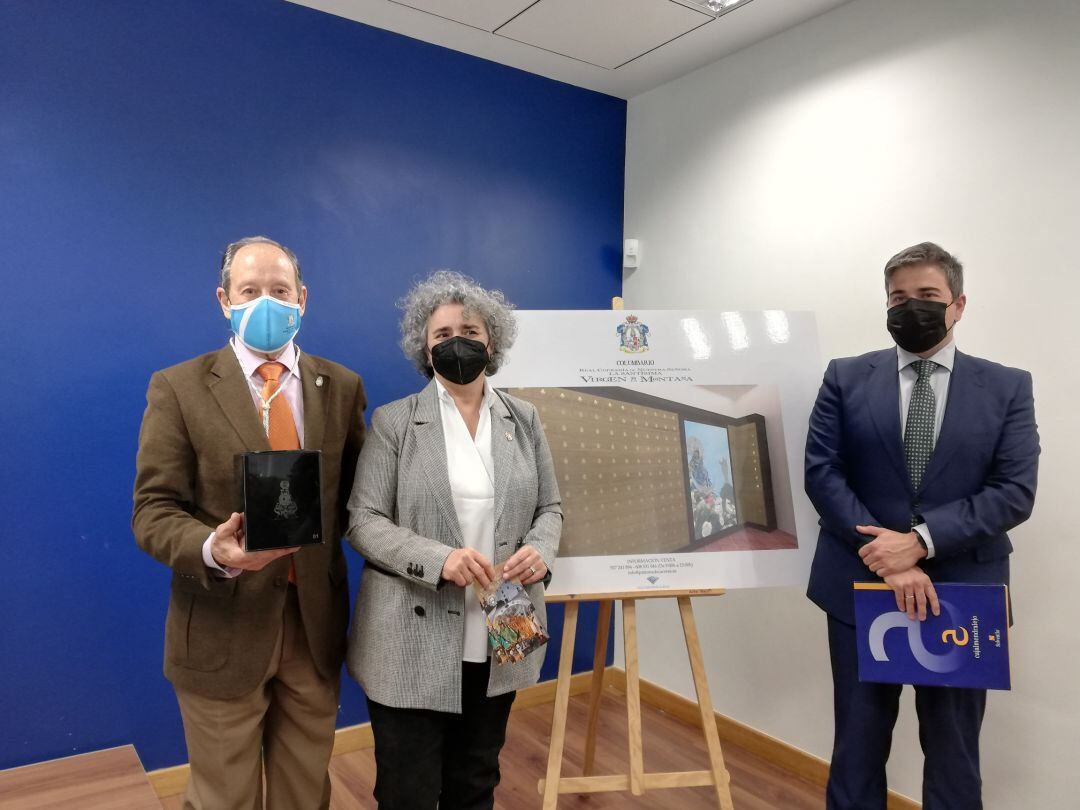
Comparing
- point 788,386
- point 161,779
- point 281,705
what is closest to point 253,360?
point 281,705

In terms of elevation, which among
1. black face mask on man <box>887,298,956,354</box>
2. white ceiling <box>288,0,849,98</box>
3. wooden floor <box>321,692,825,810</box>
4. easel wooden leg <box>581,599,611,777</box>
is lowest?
wooden floor <box>321,692,825,810</box>

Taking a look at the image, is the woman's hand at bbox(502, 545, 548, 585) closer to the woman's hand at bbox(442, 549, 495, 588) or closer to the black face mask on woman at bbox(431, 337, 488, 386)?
the woman's hand at bbox(442, 549, 495, 588)

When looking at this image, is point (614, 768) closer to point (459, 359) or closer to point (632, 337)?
point (632, 337)

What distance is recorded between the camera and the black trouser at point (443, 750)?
180 cm

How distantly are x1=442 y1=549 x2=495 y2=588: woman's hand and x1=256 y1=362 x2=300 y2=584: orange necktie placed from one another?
36cm

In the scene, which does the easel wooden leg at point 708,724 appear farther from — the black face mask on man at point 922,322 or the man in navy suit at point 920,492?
the black face mask on man at point 922,322

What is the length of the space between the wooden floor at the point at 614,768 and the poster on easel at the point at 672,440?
0.97m

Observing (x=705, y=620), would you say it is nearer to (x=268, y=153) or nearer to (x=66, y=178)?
(x=268, y=153)

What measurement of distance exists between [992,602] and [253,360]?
186 centimetres

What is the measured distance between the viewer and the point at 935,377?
213 centimetres

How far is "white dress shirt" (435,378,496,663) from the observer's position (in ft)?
6.02

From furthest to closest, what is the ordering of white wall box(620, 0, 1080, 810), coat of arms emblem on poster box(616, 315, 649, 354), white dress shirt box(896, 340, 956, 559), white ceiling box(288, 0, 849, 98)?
white ceiling box(288, 0, 849, 98) → coat of arms emblem on poster box(616, 315, 649, 354) → white wall box(620, 0, 1080, 810) → white dress shirt box(896, 340, 956, 559)

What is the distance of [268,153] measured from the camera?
2.92 meters

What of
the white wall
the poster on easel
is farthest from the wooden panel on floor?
the white wall
